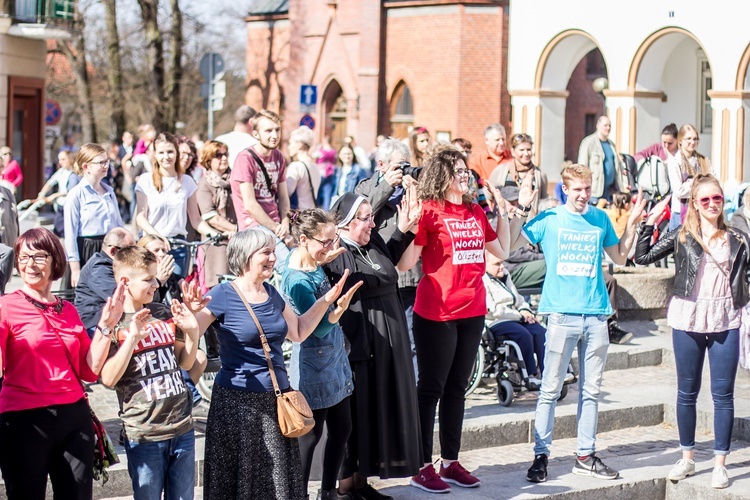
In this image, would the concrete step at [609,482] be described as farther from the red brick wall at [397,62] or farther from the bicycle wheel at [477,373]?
the red brick wall at [397,62]

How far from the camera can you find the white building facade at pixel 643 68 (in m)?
23.3

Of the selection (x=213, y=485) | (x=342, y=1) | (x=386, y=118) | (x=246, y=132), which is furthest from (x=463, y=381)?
(x=342, y=1)

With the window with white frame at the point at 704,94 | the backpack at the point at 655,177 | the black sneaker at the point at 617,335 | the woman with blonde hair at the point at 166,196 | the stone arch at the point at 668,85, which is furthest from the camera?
the window with white frame at the point at 704,94

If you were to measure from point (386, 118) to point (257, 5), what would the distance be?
1469 centimetres

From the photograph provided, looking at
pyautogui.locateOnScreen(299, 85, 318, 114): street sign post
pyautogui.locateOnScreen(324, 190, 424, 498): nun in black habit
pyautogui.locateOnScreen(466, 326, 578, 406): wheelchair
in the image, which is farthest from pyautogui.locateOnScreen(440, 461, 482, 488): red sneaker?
pyautogui.locateOnScreen(299, 85, 318, 114): street sign post

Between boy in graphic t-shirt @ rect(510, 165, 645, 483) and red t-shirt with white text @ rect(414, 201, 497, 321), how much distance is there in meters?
0.56

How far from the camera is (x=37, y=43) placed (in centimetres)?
2881

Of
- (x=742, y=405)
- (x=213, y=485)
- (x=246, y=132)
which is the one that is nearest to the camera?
(x=213, y=485)

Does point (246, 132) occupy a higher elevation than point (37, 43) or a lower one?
lower

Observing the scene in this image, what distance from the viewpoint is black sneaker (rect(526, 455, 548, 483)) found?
786 centimetres

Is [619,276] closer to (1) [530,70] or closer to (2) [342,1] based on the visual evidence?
(1) [530,70]

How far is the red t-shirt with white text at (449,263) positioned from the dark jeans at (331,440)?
984 millimetres

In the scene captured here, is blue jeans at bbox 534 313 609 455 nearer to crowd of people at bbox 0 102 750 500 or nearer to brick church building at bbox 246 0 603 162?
crowd of people at bbox 0 102 750 500

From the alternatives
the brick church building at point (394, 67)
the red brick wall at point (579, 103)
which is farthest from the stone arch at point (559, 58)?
the red brick wall at point (579, 103)
